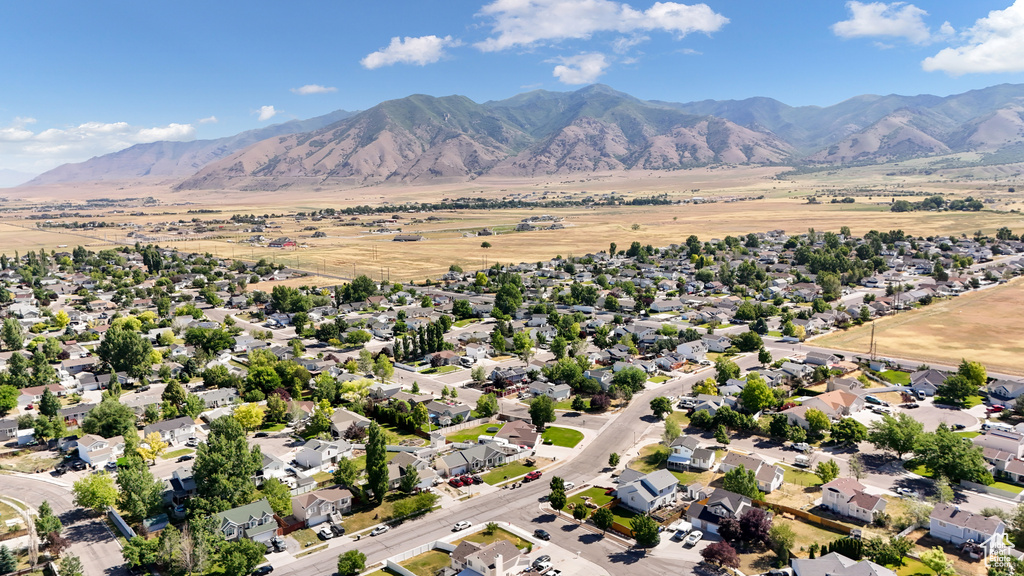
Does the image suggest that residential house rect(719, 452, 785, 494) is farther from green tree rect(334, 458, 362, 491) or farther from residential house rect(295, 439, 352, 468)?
residential house rect(295, 439, 352, 468)

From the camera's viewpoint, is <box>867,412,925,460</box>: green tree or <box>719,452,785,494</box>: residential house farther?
→ <box>867,412,925,460</box>: green tree

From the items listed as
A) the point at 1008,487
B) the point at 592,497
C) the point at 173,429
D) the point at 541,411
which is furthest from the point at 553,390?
the point at 1008,487

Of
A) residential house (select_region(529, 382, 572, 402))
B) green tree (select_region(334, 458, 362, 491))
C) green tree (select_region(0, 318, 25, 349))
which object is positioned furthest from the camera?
green tree (select_region(0, 318, 25, 349))

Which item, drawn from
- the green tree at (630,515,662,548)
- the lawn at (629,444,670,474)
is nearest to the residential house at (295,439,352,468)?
the lawn at (629,444,670,474)

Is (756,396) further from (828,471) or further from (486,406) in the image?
(486,406)

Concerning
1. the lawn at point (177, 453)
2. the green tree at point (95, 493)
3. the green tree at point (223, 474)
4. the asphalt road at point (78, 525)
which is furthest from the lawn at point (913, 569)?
the lawn at point (177, 453)

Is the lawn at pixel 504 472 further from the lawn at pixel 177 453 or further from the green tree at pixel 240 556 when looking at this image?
the lawn at pixel 177 453
